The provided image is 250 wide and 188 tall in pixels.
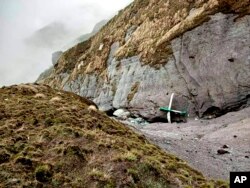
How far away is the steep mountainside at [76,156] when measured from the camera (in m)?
19.2

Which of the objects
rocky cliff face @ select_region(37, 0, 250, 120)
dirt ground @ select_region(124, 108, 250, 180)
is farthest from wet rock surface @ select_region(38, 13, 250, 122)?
dirt ground @ select_region(124, 108, 250, 180)

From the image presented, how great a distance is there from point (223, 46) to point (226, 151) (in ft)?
102

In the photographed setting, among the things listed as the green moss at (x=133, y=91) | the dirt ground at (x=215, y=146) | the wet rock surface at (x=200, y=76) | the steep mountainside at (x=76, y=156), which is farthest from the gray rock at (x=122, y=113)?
the steep mountainside at (x=76, y=156)

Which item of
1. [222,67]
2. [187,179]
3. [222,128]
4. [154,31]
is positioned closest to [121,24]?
[154,31]

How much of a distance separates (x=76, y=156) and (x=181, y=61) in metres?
48.7

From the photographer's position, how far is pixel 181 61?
67.6 m

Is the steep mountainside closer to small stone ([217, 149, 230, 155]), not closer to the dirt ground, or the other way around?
the dirt ground

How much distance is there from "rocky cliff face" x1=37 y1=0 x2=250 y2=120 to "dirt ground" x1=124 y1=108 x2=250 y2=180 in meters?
10.1

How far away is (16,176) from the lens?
19.3 meters

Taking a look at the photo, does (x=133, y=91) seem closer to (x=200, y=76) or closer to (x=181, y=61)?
(x=181, y=61)

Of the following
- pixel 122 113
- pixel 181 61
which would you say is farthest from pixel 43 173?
pixel 122 113

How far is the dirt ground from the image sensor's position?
30.0 m

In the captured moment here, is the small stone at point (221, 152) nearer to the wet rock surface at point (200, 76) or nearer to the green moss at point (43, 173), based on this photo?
the green moss at point (43, 173)

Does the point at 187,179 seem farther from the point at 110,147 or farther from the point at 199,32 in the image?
the point at 199,32
